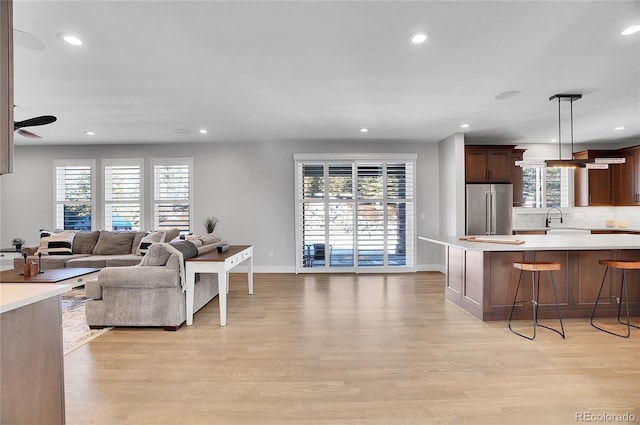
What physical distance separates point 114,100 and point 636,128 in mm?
8052

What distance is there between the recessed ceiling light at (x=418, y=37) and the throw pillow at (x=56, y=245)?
20.0 ft

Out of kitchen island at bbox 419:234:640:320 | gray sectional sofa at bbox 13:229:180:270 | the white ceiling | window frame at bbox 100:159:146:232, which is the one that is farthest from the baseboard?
the white ceiling

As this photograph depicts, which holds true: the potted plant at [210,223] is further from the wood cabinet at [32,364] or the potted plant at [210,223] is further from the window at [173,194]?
the wood cabinet at [32,364]

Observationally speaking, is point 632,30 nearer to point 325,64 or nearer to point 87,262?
point 325,64

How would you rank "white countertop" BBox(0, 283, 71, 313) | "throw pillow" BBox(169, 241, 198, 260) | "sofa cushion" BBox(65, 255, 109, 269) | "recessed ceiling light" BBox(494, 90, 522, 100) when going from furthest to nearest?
"sofa cushion" BBox(65, 255, 109, 269)
"recessed ceiling light" BBox(494, 90, 522, 100)
"throw pillow" BBox(169, 241, 198, 260)
"white countertop" BBox(0, 283, 71, 313)

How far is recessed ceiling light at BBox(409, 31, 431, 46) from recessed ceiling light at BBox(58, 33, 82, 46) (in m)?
2.65

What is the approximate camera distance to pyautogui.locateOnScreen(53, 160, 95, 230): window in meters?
6.38

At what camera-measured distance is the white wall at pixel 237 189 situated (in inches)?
249

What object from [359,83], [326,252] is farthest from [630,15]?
[326,252]

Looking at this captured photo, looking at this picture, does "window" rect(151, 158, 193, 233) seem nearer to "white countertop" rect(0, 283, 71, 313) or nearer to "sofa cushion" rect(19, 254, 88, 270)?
"sofa cushion" rect(19, 254, 88, 270)

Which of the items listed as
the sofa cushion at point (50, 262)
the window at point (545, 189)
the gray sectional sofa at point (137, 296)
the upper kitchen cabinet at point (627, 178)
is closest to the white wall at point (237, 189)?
the sofa cushion at point (50, 262)

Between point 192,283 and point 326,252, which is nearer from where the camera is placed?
point 192,283

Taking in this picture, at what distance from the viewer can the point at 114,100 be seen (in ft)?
12.7

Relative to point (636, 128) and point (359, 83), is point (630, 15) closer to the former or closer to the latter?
point (359, 83)
